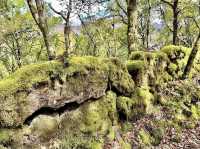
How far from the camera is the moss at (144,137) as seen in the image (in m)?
10.7

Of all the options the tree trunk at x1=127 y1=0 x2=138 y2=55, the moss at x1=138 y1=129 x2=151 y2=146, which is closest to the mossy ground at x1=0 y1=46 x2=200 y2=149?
the moss at x1=138 y1=129 x2=151 y2=146

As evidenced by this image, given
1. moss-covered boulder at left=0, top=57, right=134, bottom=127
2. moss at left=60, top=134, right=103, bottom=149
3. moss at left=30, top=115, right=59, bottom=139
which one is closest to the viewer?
moss-covered boulder at left=0, top=57, right=134, bottom=127

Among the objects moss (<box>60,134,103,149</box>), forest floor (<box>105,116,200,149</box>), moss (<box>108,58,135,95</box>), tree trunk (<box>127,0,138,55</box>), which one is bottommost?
forest floor (<box>105,116,200,149</box>)

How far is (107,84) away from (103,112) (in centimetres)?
95

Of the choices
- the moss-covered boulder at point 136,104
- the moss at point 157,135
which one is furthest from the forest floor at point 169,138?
the moss-covered boulder at point 136,104

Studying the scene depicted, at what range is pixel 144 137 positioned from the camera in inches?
428

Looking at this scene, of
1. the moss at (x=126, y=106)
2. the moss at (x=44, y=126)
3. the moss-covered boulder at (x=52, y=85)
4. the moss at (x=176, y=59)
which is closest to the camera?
the moss-covered boulder at (x=52, y=85)

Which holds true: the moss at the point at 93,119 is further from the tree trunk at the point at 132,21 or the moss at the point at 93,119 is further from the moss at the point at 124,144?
the tree trunk at the point at 132,21

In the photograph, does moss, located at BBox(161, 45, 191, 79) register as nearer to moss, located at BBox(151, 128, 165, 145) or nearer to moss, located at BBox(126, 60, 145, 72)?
moss, located at BBox(126, 60, 145, 72)

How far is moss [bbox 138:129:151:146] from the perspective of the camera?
1073 cm

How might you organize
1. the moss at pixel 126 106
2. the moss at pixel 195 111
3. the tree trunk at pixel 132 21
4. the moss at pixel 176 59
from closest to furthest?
the moss at pixel 126 106 → the moss at pixel 195 111 → the tree trunk at pixel 132 21 → the moss at pixel 176 59

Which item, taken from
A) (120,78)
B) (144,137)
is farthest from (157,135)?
(120,78)

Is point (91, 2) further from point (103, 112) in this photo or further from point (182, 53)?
point (103, 112)

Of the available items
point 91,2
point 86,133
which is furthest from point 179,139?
point 91,2
